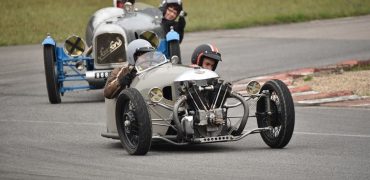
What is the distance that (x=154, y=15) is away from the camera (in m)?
20.7

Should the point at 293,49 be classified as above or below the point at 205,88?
below

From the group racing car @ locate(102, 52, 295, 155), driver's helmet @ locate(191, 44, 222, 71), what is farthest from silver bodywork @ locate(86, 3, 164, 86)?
racing car @ locate(102, 52, 295, 155)

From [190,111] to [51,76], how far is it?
6.33 m

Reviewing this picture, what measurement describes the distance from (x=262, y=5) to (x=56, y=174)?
2503cm

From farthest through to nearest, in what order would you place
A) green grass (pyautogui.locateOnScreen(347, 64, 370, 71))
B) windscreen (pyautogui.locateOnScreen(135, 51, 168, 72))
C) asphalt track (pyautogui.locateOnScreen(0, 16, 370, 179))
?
green grass (pyautogui.locateOnScreen(347, 64, 370, 71)) < windscreen (pyautogui.locateOnScreen(135, 51, 168, 72)) < asphalt track (pyautogui.locateOnScreen(0, 16, 370, 179))

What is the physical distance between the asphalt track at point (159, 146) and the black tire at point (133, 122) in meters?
0.14

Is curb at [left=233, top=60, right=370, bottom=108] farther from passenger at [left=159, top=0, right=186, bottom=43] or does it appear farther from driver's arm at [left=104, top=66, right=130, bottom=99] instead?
driver's arm at [left=104, top=66, right=130, bottom=99]

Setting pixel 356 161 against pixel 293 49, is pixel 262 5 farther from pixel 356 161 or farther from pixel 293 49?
pixel 356 161

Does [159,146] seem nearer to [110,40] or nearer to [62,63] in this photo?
[110,40]

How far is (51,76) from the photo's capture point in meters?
17.8

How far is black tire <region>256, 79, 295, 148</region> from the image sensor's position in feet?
38.8

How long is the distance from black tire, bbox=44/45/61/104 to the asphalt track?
0.18 meters

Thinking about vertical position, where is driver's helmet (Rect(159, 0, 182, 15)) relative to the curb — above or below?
above

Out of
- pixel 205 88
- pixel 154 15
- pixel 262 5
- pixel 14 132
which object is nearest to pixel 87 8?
pixel 262 5
